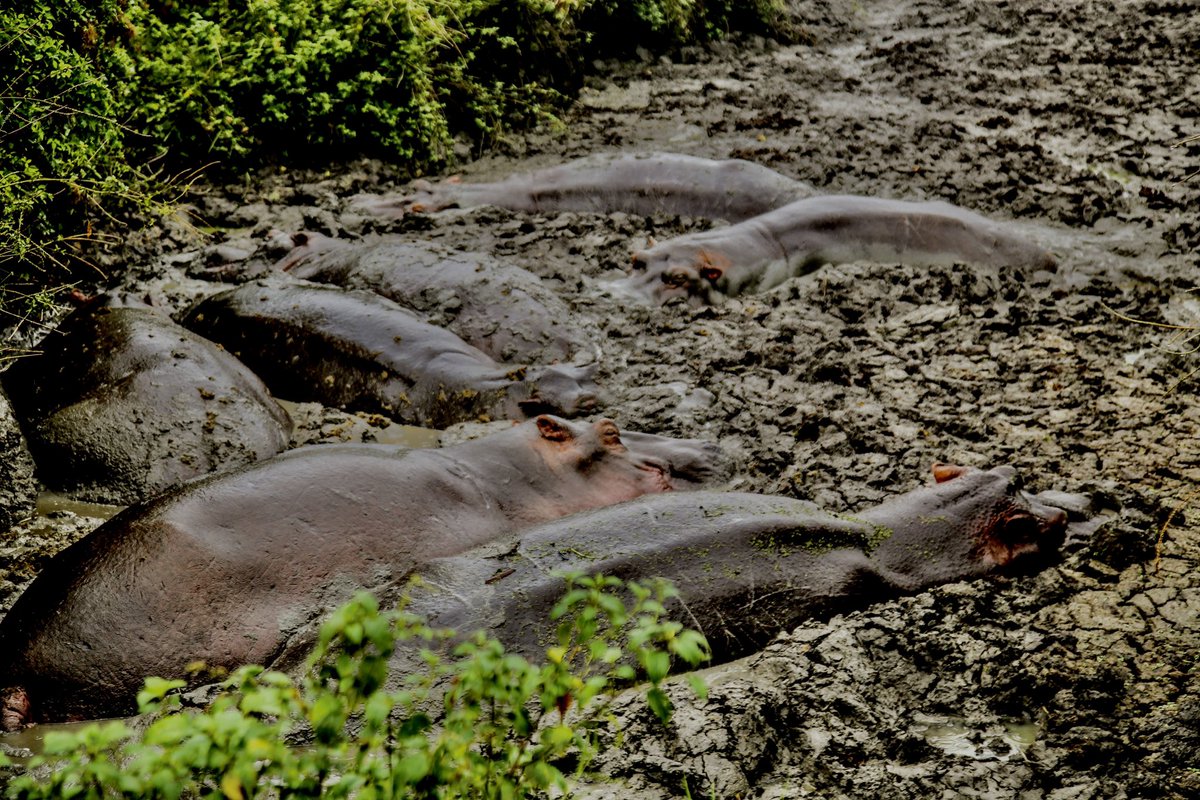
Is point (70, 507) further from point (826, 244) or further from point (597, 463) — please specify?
point (826, 244)

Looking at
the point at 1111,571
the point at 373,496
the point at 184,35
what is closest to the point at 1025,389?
the point at 1111,571

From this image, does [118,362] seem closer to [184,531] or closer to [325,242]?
[184,531]

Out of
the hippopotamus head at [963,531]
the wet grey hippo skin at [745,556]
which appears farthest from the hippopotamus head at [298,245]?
the hippopotamus head at [963,531]

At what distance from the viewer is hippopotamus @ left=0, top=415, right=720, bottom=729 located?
383 centimetres

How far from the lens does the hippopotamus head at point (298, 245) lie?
8047mm

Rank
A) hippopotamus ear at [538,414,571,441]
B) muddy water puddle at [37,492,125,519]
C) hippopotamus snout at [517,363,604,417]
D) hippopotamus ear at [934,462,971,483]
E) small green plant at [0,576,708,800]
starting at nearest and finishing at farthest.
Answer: small green plant at [0,576,708,800] → hippopotamus ear at [934,462,971,483] → muddy water puddle at [37,492,125,519] → hippopotamus ear at [538,414,571,441] → hippopotamus snout at [517,363,604,417]

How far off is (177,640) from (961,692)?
2745mm

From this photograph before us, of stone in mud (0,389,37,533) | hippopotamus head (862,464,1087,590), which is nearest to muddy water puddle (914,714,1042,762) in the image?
hippopotamus head (862,464,1087,590)

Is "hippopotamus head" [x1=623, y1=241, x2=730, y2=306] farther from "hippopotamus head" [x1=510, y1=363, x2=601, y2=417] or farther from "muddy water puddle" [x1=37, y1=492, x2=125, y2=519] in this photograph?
"muddy water puddle" [x1=37, y1=492, x2=125, y2=519]

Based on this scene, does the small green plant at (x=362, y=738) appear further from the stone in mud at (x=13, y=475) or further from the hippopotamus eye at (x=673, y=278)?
the hippopotamus eye at (x=673, y=278)

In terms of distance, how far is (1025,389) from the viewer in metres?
Answer: 6.24

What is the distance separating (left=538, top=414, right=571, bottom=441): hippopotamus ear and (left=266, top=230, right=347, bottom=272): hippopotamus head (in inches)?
132

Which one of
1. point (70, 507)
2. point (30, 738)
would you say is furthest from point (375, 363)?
point (30, 738)

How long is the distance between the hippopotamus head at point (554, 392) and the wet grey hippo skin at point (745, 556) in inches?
64.7
